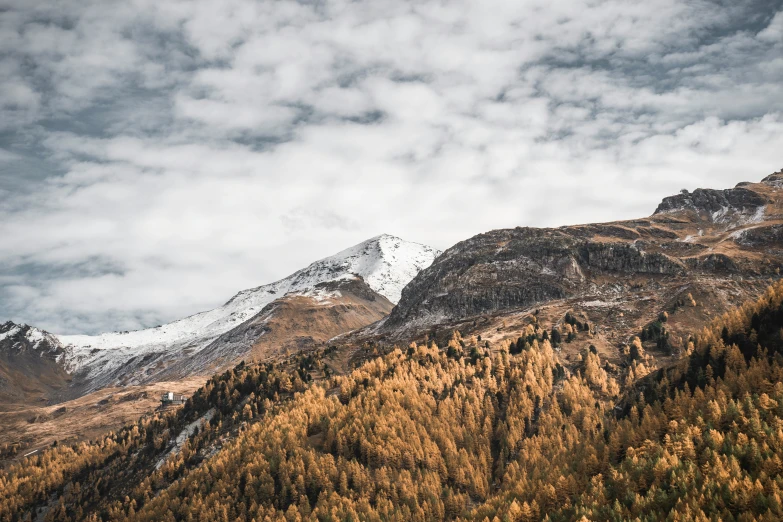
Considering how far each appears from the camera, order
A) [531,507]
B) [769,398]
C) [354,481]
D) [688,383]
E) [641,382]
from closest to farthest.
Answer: [769,398]
[531,507]
[688,383]
[641,382]
[354,481]

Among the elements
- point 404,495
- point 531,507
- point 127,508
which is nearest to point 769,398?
point 531,507

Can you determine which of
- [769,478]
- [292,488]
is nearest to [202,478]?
[292,488]

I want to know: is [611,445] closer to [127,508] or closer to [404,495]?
[404,495]

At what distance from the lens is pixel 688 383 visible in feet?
409

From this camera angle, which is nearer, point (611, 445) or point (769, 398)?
point (769, 398)

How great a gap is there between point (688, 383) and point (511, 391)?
62933 millimetres

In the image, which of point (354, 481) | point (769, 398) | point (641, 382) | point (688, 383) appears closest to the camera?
point (769, 398)

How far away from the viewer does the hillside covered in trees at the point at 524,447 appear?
9369cm

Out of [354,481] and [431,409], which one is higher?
[431,409]

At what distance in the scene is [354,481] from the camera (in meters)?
152

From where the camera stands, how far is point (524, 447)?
14850 centimetres

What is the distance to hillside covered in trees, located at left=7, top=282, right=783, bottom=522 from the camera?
3688 inches

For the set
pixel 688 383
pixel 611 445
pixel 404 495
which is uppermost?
pixel 688 383

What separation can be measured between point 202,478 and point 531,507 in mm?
121537
